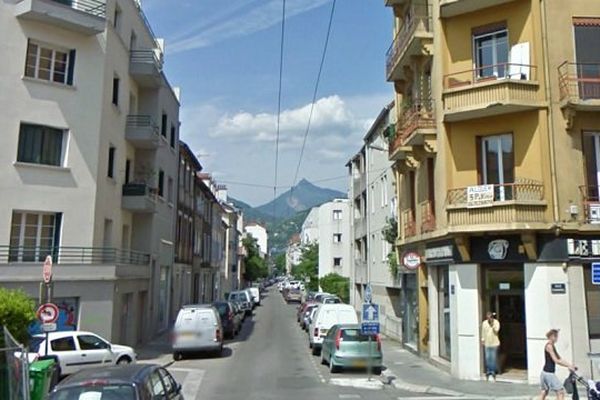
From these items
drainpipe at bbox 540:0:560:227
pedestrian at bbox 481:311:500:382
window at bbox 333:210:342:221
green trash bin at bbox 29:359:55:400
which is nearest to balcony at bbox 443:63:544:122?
drainpipe at bbox 540:0:560:227

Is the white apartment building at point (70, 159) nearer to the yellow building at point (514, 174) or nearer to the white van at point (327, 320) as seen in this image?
the white van at point (327, 320)

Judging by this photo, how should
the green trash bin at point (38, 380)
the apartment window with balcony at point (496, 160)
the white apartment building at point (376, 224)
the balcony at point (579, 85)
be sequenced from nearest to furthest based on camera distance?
1. the green trash bin at point (38, 380)
2. the balcony at point (579, 85)
3. the apartment window with balcony at point (496, 160)
4. the white apartment building at point (376, 224)

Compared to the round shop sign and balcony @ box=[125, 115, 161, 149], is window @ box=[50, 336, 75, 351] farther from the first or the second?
balcony @ box=[125, 115, 161, 149]

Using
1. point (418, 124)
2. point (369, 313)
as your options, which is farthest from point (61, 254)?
point (418, 124)

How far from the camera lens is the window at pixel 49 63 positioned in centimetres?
2073

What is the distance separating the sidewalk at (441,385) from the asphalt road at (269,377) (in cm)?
68

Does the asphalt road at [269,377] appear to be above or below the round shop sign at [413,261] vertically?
below

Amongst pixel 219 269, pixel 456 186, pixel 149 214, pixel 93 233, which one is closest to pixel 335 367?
pixel 456 186

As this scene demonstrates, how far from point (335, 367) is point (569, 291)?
24.6 ft

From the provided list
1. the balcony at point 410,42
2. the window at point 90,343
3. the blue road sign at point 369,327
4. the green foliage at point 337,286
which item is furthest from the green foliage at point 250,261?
the blue road sign at point 369,327

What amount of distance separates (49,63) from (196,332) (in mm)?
11817

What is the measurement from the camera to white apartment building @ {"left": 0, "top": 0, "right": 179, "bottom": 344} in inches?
786

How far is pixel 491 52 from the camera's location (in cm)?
1797

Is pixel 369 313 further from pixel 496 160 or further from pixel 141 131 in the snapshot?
pixel 141 131
